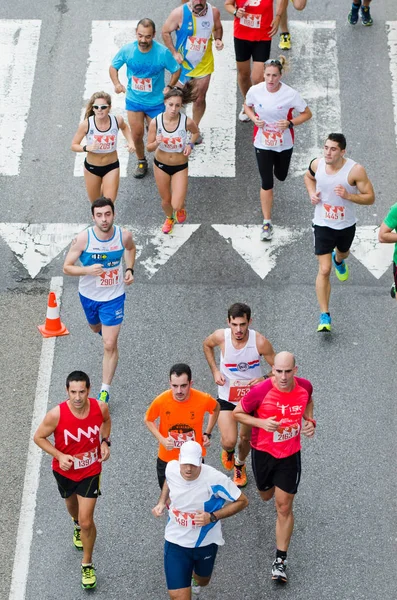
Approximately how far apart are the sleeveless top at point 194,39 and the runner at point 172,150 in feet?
3.08

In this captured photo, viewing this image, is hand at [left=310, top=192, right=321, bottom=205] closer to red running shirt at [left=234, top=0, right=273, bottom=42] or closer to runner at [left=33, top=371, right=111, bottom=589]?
runner at [left=33, top=371, right=111, bottom=589]

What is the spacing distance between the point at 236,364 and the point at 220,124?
6.18 metres

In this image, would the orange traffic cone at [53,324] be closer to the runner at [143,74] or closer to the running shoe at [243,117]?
the runner at [143,74]

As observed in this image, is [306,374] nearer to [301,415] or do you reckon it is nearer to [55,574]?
[301,415]

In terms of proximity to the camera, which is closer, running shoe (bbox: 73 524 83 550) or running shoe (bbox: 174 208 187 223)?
running shoe (bbox: 73 524 83 550)

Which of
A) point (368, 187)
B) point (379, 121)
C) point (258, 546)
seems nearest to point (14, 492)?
point (258, 546)

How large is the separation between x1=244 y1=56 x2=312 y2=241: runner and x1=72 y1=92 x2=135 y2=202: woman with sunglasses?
4.89ft

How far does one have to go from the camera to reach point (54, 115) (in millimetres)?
17547

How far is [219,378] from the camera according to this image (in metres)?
12.0

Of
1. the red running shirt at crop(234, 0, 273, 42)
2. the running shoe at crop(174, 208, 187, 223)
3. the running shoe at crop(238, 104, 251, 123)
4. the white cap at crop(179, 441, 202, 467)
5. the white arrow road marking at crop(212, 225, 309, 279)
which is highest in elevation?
the red running shirt at crop(234, 0, 273, 42)

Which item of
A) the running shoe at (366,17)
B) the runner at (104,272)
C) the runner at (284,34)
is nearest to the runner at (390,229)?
the runner at (104,272)

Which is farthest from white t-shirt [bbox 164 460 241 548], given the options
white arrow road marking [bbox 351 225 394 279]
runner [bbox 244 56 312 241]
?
runner [bbox 244 56 312 241]

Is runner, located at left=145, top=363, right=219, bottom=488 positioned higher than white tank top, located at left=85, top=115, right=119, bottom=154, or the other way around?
white tank top, located at left=85, top=115, right=119, bottom=154

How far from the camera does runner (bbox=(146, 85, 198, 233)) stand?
48.8 ft
